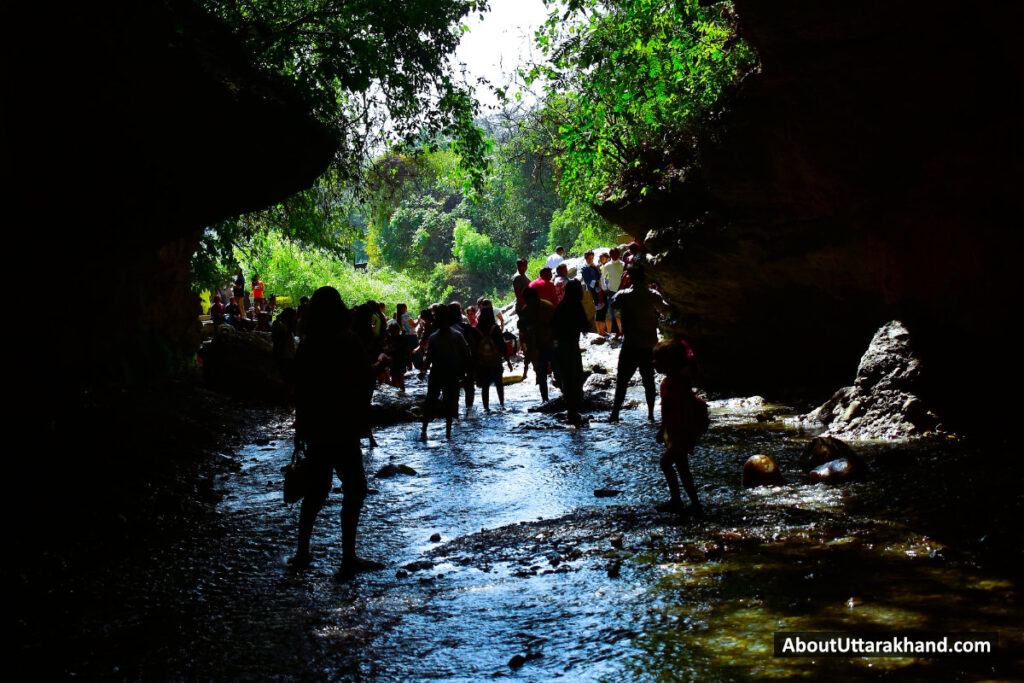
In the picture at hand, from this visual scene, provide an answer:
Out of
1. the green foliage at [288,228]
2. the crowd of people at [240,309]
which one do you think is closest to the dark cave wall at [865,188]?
the green foliage at [288,228]

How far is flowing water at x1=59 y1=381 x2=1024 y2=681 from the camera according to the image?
3.55 metres

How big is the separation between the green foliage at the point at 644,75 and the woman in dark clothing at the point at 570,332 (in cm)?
370

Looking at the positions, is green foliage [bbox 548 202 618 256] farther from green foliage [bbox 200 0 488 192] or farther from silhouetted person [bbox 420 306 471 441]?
silhouetted person [bbox 420 306 471 441]

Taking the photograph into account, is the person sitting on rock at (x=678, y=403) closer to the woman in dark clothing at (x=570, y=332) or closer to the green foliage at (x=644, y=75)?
the woman in dark clothing at (x=570, y=332)

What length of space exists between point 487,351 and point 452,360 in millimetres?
2624

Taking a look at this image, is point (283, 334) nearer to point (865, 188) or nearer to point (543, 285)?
point (543, 285)

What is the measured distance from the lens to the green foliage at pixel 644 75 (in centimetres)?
1209

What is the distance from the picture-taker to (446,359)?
34.3 feet

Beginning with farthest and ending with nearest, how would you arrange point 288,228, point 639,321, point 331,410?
1. point 288,228
2. point 639,321
3. point 331,410

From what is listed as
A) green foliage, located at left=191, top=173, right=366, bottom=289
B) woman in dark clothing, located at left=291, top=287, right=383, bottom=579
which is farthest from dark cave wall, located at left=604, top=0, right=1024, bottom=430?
green foliage, located at left=191, top=173, right=366, bottom=289

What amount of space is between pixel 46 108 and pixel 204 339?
552 inches

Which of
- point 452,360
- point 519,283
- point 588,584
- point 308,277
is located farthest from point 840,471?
point 308,277

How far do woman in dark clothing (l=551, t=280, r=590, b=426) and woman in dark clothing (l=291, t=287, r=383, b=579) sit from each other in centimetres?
548

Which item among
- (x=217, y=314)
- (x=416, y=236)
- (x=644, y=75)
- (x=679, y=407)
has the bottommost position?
(x=679, y=407)
